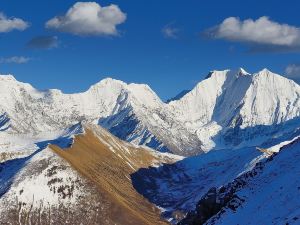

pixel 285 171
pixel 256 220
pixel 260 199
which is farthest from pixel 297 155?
pixel 256 220

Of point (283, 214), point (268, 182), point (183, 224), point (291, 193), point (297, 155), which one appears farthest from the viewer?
point (183, 224)

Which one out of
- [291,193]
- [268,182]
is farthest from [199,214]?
[291,193]

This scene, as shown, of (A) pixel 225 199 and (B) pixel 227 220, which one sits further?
(A) pixel 225 199

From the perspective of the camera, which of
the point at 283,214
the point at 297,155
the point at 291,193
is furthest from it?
the point at 297,155

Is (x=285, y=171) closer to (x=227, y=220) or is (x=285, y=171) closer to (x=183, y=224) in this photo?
(x=227, y=220)

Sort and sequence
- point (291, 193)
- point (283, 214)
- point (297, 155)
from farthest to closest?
point (297, 155) < point (291, 193) < point (283, 214)

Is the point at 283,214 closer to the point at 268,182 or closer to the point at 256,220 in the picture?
the point at 256,220
